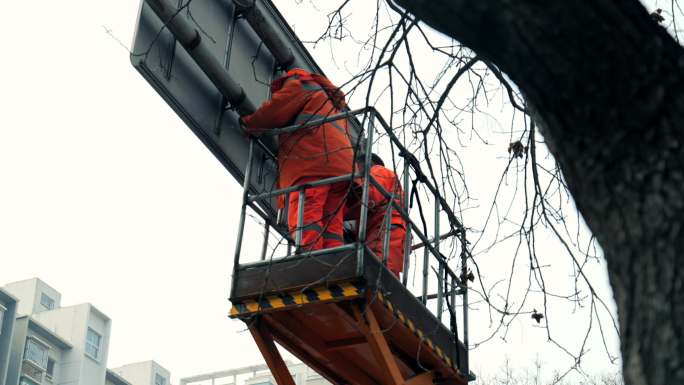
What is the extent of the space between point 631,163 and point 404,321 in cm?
443

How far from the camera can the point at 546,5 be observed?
2.75 meters

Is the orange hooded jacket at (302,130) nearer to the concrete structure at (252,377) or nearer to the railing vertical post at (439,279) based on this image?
the railing vertical post at (439,279)

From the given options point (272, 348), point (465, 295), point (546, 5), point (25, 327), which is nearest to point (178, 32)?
point (272, 348)

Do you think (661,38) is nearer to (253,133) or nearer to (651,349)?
(651,349)

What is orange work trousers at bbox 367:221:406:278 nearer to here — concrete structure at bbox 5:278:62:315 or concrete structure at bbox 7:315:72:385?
concrete structure at bbox 7:315:72:385

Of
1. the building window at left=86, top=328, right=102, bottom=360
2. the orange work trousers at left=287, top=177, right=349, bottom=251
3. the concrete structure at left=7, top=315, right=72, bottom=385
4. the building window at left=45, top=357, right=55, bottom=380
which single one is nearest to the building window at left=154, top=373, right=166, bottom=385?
the building window at left=86, top=328, right=102, bottom=360

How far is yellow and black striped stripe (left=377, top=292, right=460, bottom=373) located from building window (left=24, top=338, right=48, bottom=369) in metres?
36.2

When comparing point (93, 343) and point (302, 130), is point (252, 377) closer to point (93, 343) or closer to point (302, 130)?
point (93, 343)

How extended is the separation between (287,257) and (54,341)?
39982 millimetres

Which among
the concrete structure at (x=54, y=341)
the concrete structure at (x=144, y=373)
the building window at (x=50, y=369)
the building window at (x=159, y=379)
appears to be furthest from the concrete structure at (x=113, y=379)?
the building window at (x=50, y=369)

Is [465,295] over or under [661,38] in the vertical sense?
over

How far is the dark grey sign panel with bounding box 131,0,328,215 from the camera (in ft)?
23.7

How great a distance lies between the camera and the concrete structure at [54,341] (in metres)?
41.2

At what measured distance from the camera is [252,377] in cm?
4316
